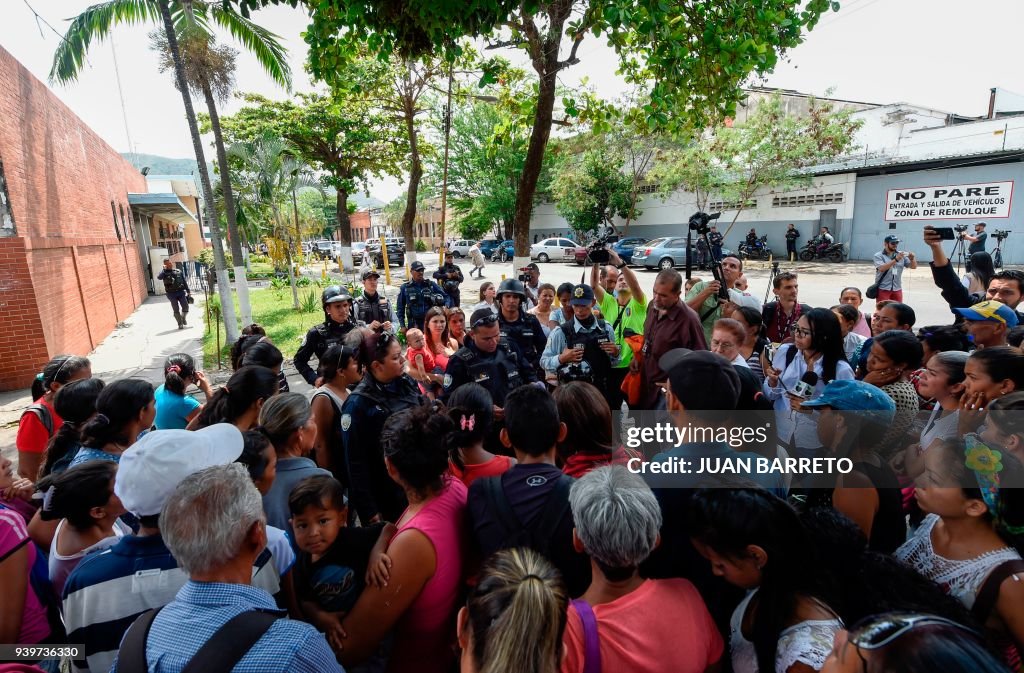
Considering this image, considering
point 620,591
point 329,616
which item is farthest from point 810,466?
point 329,616

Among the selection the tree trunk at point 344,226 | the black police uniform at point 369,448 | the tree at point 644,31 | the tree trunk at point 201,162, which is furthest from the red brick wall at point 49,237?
the black police uniform at point 369,448

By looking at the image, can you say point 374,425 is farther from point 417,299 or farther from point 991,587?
point 417,299

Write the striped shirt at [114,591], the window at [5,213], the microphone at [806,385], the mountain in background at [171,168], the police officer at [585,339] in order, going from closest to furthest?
the striped shirt at [114,591]
the microphone at [806,385]
the police officer at [585,339]
the window at [5,213]
the mountain in background at [171,168]

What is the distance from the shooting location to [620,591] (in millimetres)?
1409

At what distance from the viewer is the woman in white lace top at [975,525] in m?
1.34

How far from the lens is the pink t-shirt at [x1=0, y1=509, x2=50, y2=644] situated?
1517mm

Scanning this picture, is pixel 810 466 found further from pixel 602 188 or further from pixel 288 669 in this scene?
pixel 602 188

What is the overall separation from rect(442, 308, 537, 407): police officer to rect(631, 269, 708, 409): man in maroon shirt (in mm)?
1024

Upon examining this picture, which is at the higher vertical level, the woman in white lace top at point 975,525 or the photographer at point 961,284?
the photographer at point 961,284

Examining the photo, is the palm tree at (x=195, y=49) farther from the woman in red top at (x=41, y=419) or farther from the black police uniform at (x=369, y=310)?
the woman in red top at (x=41, y=419)

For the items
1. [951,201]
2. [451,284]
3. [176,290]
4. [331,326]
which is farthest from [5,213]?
[951,201]

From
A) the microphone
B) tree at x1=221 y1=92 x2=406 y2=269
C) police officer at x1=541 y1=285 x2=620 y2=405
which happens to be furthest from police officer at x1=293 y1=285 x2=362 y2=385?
tree at x1=221 y1=92 x2=406 y2=269

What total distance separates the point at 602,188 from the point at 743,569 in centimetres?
2852

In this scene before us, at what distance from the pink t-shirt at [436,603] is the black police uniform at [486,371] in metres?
1.71
